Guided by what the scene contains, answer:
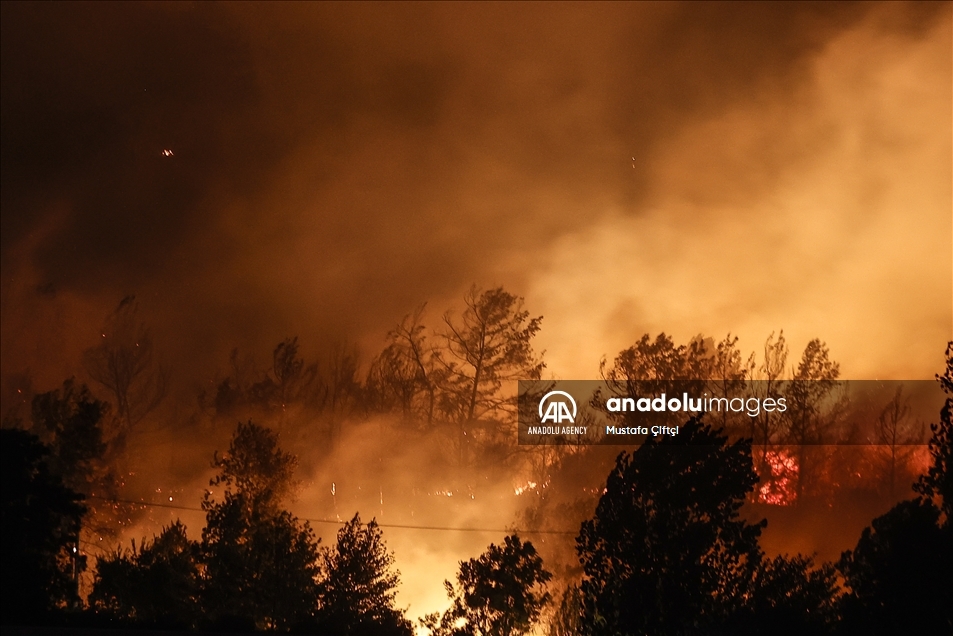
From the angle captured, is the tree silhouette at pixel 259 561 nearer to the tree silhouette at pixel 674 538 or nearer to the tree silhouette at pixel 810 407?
the tree silhouette at pixel 674 538

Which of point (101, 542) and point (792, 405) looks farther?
point (101, 542)

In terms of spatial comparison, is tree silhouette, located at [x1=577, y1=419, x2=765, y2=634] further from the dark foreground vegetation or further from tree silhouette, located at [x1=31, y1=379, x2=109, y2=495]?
tree silhouette, located at [x1=31, y1=379, x2=109, y2=495]

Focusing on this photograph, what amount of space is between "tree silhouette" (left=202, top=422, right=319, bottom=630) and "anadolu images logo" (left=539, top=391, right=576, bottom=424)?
9.61 metres

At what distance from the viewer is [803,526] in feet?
104

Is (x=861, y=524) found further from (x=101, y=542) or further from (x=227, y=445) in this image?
(x=101, y=542)

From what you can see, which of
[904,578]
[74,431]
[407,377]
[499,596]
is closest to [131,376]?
[74,431]

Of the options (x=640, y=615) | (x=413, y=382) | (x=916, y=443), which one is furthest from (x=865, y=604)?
(x=413, y=382)

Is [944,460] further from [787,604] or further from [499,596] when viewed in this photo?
[499,596]

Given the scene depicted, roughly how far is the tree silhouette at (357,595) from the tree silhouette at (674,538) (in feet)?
27.6

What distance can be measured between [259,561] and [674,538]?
44.4ft

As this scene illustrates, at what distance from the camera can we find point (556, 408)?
33438mm

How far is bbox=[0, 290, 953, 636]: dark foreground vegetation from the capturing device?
16.5 meters

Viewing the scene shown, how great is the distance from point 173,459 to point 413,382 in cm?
1103

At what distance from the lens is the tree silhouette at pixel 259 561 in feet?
77.7
